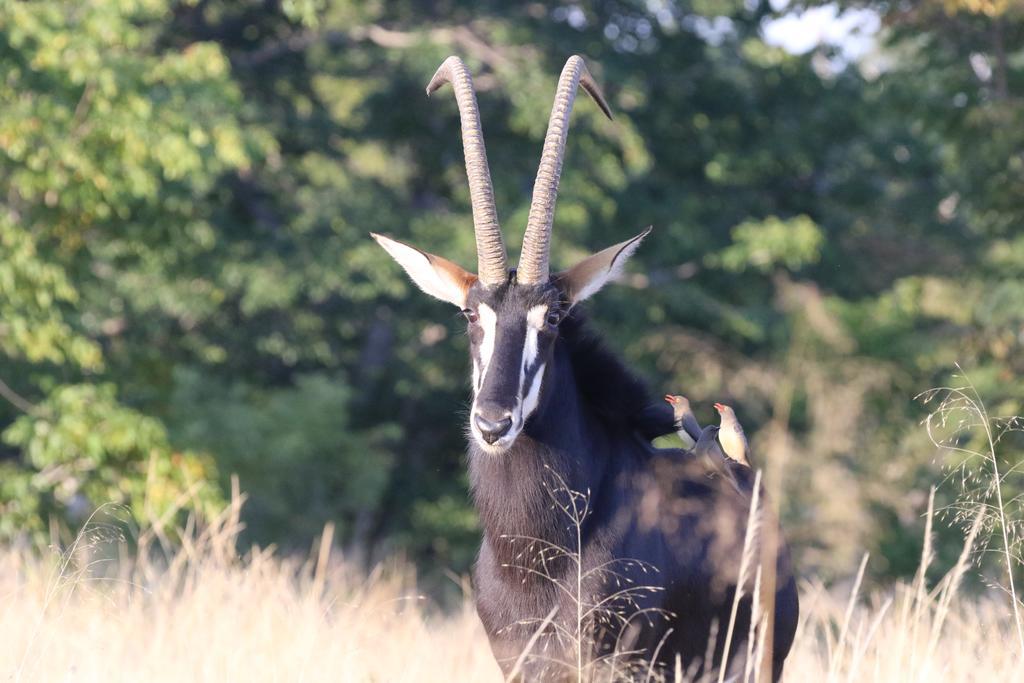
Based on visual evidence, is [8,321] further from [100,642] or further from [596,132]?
[596,132]

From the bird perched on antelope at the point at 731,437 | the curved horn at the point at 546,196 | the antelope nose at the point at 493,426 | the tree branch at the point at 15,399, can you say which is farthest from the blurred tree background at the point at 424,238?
the antelope nose at the point at 493,426

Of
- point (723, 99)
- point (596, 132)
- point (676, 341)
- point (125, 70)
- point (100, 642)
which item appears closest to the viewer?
point (100, 642)

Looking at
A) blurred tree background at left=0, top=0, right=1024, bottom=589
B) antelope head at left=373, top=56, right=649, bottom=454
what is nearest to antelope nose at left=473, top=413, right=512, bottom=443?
antelope head at left=373, top=56, right=649, bottom=454

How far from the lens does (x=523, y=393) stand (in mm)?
5242

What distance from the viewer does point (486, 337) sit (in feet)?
17.9

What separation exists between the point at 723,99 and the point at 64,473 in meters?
11.7

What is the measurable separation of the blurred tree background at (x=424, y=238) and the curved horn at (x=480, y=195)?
5.79 m

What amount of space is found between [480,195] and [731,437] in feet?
5.11

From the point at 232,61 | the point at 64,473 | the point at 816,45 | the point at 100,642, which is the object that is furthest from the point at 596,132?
the point at 100,642

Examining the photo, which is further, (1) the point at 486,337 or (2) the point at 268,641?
A: (2) the point at 268,641

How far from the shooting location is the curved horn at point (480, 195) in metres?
5.64

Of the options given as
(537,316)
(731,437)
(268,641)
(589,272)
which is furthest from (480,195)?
(268,641)

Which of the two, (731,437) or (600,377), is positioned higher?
(600,377)

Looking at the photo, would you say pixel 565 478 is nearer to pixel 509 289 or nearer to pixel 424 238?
pixel 509 289
